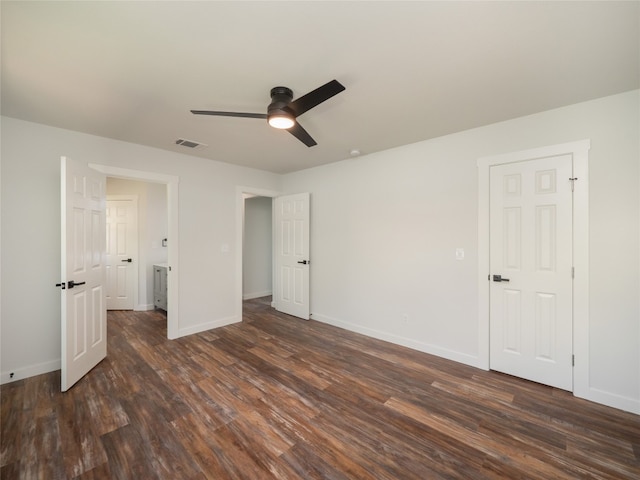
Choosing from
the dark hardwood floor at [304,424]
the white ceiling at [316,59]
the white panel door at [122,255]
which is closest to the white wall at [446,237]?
Answer: the white ceiling at [316,59]

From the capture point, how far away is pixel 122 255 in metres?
5.02

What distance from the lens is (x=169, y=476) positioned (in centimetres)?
156

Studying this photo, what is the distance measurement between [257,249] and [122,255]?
2609mm

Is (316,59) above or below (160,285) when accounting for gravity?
above

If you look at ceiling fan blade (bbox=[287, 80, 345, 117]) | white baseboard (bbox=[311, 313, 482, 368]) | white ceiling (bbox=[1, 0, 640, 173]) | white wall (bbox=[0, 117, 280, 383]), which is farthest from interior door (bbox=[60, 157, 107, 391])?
white baseboard (bbox=[311, 313, 482, 368])

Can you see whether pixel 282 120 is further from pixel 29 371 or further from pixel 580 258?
pixel 29 371

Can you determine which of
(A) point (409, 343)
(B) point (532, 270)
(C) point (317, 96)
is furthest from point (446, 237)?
(C) point (317, 96)

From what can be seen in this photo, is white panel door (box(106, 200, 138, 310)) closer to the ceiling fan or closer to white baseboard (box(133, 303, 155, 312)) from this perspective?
white baseboard (box(133, 303, 155, 312))

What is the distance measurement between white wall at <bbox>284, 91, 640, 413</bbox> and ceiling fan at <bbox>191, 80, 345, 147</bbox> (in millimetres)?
1858

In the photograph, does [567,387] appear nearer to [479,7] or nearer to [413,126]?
[413,126]

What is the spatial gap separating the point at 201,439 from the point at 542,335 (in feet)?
10.3

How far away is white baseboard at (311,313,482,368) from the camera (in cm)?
295

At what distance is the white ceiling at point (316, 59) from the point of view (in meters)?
1.41

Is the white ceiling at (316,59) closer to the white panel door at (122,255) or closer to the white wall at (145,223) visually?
the white wall at (145,223)
